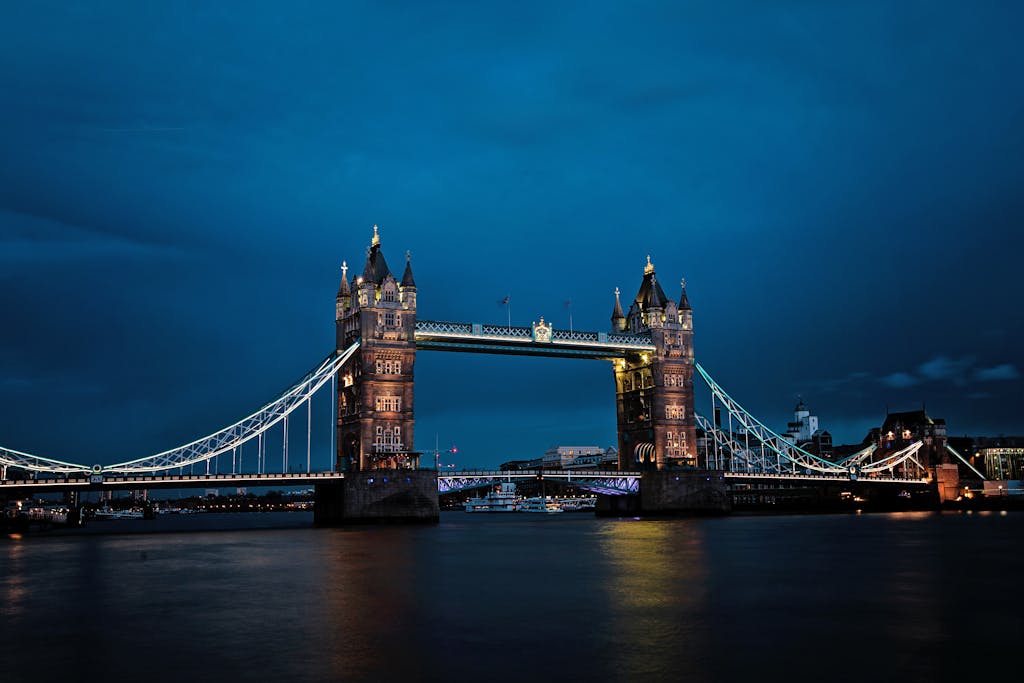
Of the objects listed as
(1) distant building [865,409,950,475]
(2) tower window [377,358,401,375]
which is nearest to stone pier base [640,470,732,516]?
(2) tower window [377,358,401,375]

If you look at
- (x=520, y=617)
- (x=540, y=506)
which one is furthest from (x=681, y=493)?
(x=540, y=506)

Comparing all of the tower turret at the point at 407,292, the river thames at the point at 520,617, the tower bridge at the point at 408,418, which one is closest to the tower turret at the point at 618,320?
the tower bridge at the point at 408,418

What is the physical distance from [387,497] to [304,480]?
7.57 metres

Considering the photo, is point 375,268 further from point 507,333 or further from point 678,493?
point 678,493

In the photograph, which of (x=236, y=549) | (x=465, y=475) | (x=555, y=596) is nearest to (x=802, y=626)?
(x=555, y=596)

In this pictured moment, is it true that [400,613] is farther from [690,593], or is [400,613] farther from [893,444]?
[893,444]

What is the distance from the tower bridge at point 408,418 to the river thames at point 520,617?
35146 millimetres

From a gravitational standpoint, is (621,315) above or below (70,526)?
above

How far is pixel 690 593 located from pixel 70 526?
117 m

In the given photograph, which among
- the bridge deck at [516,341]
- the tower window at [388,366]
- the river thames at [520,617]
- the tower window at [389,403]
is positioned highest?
the bridge deck at [516,341]

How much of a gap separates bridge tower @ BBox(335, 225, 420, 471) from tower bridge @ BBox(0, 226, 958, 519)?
0.11m

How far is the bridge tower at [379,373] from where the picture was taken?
Answer: 83.4 meters

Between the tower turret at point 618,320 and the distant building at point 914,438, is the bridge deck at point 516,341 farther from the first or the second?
the distant building at point 914,438

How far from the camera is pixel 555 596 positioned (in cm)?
2728
